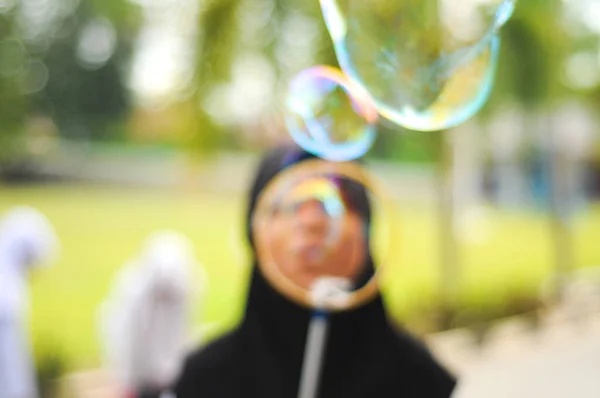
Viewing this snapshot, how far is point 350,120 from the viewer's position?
254 cm

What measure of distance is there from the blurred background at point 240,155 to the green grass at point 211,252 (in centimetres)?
6

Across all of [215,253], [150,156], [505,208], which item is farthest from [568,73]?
[150,156]

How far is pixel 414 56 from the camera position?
228 centimetres

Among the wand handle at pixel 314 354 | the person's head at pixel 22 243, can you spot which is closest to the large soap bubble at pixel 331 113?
the wand handle at pixel 314 354

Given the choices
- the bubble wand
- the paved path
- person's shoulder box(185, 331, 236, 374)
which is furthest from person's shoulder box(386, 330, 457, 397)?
the paved path

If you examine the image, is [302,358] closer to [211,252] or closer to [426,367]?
[426,367]

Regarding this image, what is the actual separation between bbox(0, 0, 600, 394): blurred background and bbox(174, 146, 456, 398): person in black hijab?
0.67 ft

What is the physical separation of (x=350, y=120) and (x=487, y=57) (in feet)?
1.49

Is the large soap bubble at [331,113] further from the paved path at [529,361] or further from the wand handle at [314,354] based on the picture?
the paved path at [529,361]

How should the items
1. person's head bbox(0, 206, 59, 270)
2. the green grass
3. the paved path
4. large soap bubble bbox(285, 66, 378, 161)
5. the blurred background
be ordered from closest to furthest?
1. large soap bubble bbox(285, 66, 378, 161)
2. person's head bbox(0, 206, 59, 270)
3. the paved path
4. the blurred background
5. the green grass

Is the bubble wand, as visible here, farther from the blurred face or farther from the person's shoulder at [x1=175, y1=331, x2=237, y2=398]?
the person's shoulder at [x1=175, y1=331, x2=237, y2=398]

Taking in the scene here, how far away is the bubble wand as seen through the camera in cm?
192

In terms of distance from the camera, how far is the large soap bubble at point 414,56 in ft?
7.39

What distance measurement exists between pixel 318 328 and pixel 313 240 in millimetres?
215
